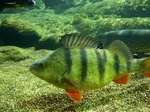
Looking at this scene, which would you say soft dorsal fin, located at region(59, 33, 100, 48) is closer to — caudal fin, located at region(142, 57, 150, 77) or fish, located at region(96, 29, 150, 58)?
caudal fin, located at region(142, 57, 150, 77)

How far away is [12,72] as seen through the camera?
647 cm

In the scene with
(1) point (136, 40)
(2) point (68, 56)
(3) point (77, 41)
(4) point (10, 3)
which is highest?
(4) point (10, 3)

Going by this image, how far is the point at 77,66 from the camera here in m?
2.68

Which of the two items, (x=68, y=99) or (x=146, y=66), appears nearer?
(x=146, y=66)

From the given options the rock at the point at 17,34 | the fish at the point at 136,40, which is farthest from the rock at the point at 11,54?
the fish at the point at 136,40

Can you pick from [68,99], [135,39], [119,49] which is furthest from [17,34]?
[119,49]

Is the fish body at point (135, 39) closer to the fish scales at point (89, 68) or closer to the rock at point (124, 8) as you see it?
the fish scales at point (89, 68)

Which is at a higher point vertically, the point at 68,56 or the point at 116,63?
the point at 68,56

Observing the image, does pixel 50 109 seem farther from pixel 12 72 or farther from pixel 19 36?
pixel 19 36

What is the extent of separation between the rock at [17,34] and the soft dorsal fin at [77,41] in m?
9.40

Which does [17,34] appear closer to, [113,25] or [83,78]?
[113,25]

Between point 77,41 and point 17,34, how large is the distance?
9.54m

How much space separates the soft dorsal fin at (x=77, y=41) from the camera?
8.79ft

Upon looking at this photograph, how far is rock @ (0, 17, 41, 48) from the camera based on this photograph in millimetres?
11680
